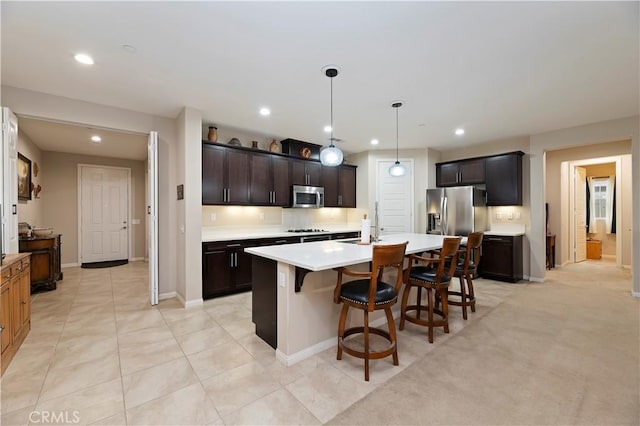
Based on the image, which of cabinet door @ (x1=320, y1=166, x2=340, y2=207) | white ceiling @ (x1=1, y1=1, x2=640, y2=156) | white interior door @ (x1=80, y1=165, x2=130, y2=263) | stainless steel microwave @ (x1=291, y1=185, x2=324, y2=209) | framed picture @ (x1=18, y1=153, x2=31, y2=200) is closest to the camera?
white ceiling @ (x1=1, y1=1, x2=640, y2=156)

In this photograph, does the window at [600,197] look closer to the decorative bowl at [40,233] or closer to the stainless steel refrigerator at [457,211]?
the stainless steel refrigerator at [457,211]

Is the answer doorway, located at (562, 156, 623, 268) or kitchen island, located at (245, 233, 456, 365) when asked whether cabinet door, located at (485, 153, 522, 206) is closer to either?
doorway, located at (562, 156, 623, 268)

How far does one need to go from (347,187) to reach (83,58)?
15.6 feet

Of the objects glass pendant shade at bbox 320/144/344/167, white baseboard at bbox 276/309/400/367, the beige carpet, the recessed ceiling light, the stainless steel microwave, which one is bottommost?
the beige carpet

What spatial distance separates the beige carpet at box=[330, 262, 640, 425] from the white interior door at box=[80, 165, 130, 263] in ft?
23.7

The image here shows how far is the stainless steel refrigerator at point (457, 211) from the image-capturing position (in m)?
5.19

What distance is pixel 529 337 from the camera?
2807mm

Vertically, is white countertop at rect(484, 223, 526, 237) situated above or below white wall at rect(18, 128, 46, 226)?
below

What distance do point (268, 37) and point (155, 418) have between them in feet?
9.06

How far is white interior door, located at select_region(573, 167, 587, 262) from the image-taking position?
22.4 ft

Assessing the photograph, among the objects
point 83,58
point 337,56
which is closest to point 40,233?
point 83,58

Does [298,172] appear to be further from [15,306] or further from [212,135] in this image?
[15,306]

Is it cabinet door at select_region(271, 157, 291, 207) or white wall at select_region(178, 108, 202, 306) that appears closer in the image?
white wall at select_region(178, 108, 202, 306)

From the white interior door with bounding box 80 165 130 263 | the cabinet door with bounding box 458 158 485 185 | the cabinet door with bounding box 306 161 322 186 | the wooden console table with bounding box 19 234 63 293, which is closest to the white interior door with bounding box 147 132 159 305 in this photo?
the wooden console table with bounding box 19 234 63 293
